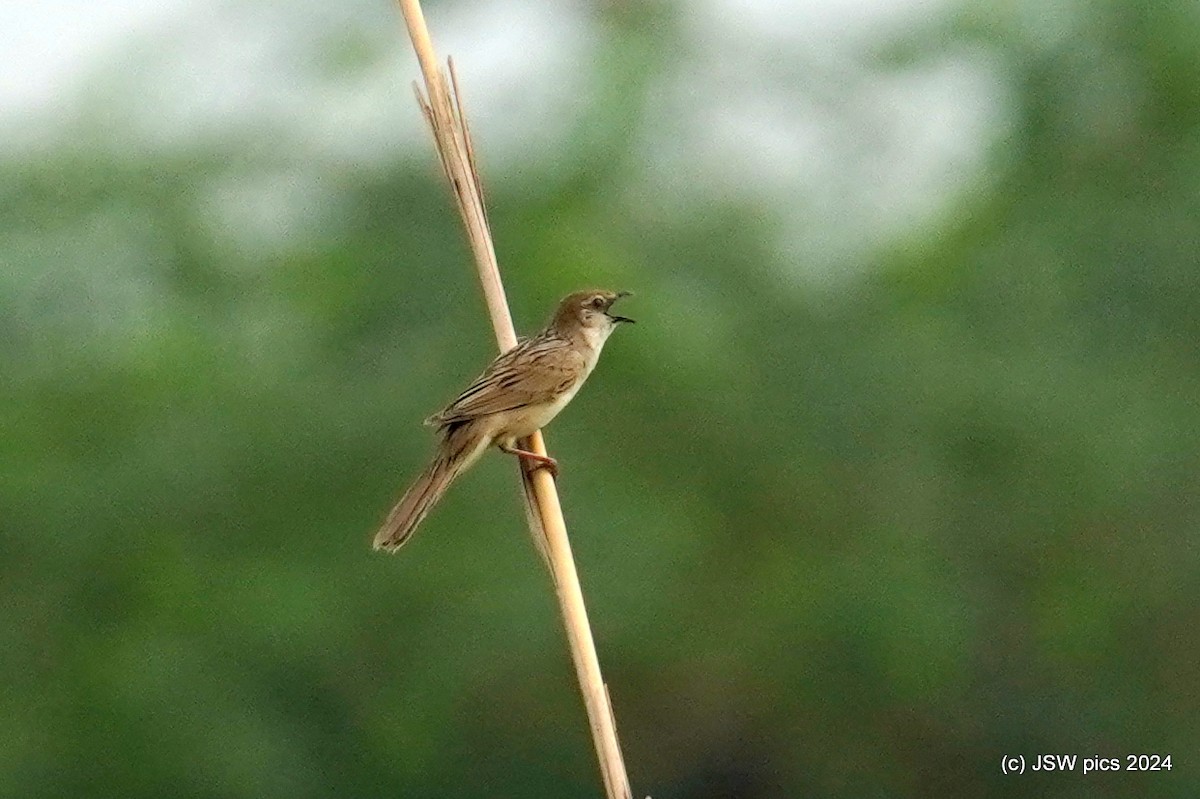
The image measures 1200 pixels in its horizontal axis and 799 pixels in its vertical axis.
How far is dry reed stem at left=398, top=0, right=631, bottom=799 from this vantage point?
2.46 meters

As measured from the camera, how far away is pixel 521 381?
3.95 metres

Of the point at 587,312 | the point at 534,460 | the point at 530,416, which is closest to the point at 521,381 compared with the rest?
the point at 530,416

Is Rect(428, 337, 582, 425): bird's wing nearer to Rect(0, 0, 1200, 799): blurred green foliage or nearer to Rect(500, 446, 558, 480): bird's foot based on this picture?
Rect(500, 446, 558, 480): bird's foot

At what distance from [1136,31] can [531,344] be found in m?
5.68

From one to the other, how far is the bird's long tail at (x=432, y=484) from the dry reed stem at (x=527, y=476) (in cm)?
45

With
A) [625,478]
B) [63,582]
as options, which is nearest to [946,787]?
[625,478]

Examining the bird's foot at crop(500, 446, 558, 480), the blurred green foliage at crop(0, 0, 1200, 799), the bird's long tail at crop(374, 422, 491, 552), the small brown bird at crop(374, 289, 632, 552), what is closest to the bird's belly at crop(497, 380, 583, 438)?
the small brown bird at crop(374, 289, 632, 552)

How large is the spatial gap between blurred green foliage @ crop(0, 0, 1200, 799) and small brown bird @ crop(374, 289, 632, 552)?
2.75m

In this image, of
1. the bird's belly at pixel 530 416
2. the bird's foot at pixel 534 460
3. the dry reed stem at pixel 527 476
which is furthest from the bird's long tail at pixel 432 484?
the dry reed stem at pixel 527 476

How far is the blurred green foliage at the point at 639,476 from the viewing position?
7.42 m

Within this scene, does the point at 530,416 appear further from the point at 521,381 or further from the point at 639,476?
the point at 639,476

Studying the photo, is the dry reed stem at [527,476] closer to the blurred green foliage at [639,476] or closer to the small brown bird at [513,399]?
the small brown bird at [513,399]

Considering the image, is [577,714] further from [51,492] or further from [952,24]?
[952,24]

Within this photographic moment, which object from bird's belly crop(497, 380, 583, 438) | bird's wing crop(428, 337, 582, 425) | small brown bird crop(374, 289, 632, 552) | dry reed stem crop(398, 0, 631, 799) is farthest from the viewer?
bird's belly crop(497, 380, 583, 438)
